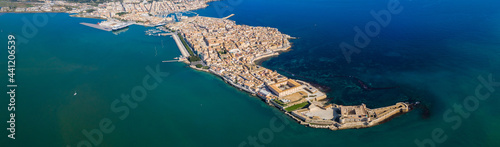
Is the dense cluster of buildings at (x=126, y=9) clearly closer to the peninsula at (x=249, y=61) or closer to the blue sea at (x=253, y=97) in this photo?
the peninsula at (x=249, y=61)

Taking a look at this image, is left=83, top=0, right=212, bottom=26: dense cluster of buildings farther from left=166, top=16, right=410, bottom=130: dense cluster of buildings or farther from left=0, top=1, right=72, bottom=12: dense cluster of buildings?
left=166, top=16, right=410, bottom=130: dense cluster of buildings

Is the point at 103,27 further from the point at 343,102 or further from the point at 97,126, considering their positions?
the point at 343,102

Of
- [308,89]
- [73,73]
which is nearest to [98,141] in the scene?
[73,73]

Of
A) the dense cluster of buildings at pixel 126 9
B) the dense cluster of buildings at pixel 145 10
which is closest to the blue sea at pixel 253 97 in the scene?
the dense cluster of buildings at pixel 145 10

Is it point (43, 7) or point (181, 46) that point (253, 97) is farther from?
point (43, 7)

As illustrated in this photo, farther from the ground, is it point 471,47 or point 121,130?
point 471,47

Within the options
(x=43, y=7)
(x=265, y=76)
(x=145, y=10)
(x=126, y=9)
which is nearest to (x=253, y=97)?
(x=265, y=76)
